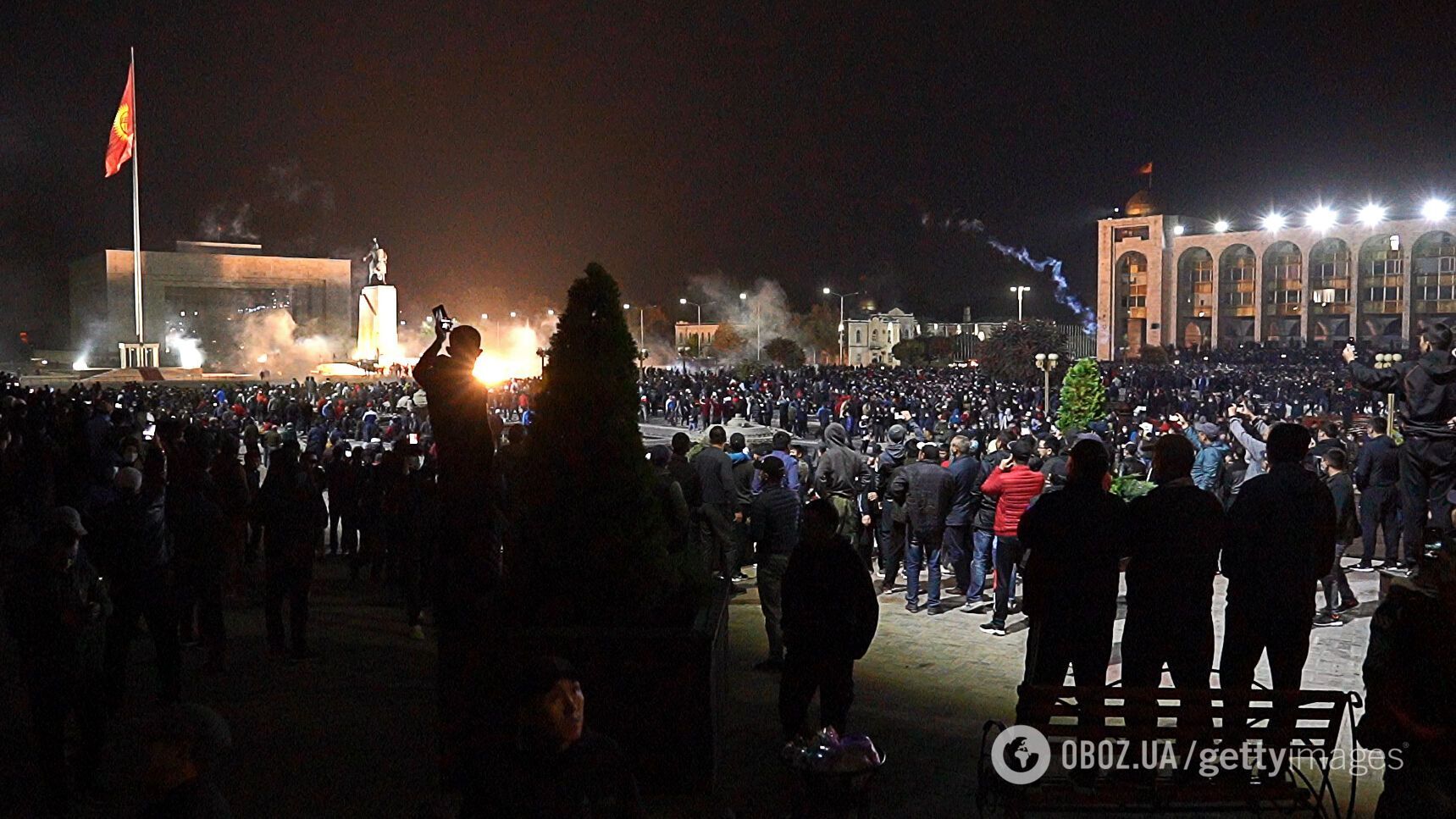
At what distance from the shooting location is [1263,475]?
17.9ft

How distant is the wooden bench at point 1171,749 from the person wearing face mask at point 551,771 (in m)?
1.85

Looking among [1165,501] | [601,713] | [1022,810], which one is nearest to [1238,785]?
[1022,810]

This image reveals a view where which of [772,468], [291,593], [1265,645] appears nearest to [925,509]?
[772,468]

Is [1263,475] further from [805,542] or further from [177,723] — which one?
[177,723]

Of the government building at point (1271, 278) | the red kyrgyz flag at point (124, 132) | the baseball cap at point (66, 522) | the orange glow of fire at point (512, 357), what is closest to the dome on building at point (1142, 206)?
the government building at point (1271, 278)

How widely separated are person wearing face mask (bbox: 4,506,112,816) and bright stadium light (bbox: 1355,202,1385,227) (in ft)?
250

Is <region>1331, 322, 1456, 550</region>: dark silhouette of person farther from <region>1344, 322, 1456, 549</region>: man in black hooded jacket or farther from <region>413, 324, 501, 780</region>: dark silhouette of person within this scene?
<region>413, 324, 501, 780</region>: dark silhouette of person

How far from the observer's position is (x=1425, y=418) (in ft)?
26.8

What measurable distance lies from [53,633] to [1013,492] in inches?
264

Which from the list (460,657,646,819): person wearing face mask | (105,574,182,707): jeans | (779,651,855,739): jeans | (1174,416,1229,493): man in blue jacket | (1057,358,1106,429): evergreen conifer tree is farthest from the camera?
(1057,358,1106,429): evergreen conifer tree

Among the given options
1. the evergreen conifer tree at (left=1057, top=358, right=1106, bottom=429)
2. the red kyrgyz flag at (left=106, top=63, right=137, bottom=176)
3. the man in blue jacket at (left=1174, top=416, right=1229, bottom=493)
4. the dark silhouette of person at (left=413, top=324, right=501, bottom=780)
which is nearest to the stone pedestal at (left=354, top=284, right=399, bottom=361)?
the red kyrgyz flag at (left=106, top=63, right=137, bottom=176)

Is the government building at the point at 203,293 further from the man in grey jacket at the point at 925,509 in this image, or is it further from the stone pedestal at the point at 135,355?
the man in grey jacket at the point at 925,509

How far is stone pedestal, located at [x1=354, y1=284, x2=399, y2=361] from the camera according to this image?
66562 mm

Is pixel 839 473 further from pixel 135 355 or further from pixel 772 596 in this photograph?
pixel 135 355
